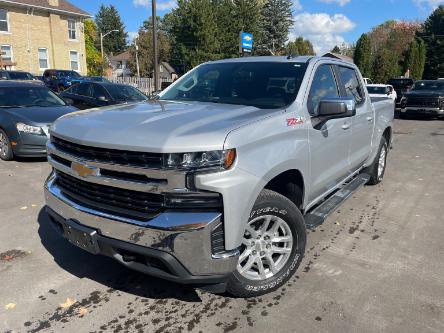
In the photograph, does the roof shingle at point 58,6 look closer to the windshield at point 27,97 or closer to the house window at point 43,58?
the house window at point 43,58

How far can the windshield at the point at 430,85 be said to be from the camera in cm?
1942

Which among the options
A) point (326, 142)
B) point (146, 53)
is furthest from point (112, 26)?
point (326, 142)

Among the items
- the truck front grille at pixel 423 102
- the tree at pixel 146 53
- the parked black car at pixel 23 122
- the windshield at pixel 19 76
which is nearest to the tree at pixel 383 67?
the truck front grille at pixel 423 102

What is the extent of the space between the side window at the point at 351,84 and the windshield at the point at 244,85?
1.04 m

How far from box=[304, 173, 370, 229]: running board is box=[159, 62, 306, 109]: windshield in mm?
Result: 1109

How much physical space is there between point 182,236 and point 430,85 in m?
20.5

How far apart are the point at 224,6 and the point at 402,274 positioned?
48.1m

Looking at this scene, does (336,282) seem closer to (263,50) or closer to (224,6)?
(224,6)

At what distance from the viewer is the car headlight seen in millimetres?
2648

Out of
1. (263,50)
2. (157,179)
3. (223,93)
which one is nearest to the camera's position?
(157,179)

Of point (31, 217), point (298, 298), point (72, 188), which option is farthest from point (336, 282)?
point (31, 217)

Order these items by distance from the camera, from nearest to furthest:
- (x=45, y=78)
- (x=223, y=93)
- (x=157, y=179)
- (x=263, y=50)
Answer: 1. (x=157, y=179)
2. (x=223, y=93)
3. (x=45, y=78)
4. (x=263, y=50)

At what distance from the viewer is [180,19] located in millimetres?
45781

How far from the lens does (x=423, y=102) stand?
18172mm
